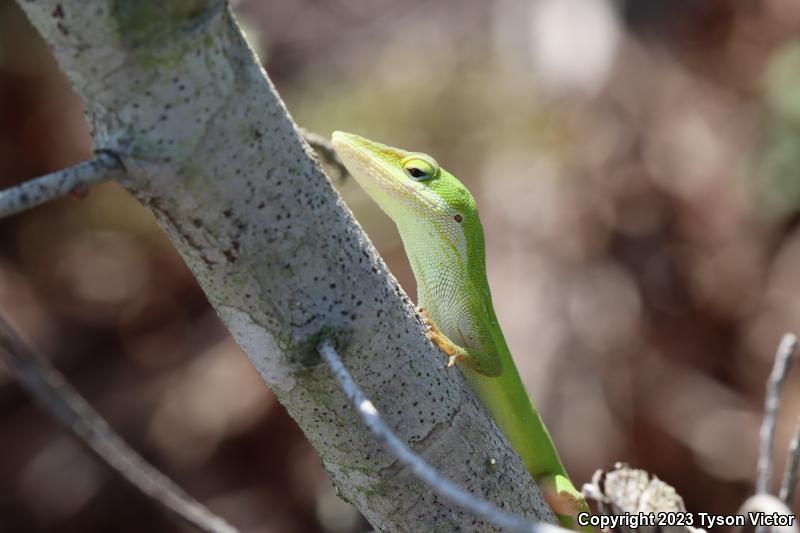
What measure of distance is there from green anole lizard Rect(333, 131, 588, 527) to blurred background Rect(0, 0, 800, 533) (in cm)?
273

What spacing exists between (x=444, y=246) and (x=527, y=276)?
320 cm

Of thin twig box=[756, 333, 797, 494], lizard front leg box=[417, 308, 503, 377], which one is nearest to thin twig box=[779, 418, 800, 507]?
thin twig box=[756, 333, 797, 494]

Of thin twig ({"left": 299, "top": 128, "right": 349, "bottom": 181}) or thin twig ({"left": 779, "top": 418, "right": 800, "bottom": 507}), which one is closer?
thin twig ({"left": 779, "top": 418, "right": 800, "bottom": 507})

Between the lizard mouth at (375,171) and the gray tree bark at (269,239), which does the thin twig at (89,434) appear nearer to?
the gray tree bark at (269,239)

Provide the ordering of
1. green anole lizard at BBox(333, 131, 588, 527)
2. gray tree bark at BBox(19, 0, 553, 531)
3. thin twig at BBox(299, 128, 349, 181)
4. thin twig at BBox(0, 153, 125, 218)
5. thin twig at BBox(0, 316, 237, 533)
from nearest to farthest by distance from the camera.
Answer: thin twig at BBox(0, 153, 125, 218) < gray tree bark at BBox(19, 0, 553, 531) < thin twig at BBox(0, 316, 237, 533) < thin twig at BBox(299, 128, 349, 181) < green anole lizard at BBox(333, 131, 588, 527)

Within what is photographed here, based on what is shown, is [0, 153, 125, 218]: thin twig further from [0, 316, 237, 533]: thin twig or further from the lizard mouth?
the lizard mouth

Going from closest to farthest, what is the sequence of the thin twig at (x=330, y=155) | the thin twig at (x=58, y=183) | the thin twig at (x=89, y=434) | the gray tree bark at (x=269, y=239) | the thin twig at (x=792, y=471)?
the thin twig at (x=58, y=183) → the gray tree bark at (x=269, y=239) → the thin twig at (x=792, y=471) → the thin twig at (x=89, y=434) → the thin twig at (x=330, y=155)

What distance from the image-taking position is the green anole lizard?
8.45 ft

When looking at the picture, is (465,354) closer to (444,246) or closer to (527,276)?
(444,246)

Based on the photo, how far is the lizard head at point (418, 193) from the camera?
2.60 meters

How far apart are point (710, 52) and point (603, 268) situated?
2.77 metres

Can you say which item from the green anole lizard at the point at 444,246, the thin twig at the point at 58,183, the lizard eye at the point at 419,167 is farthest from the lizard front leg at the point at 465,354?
the thin twig at the point at 58,183

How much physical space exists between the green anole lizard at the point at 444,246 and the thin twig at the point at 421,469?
1.28 metres

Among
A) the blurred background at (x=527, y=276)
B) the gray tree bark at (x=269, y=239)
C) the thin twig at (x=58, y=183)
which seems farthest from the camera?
the blurred background at (x=527, y=276)
